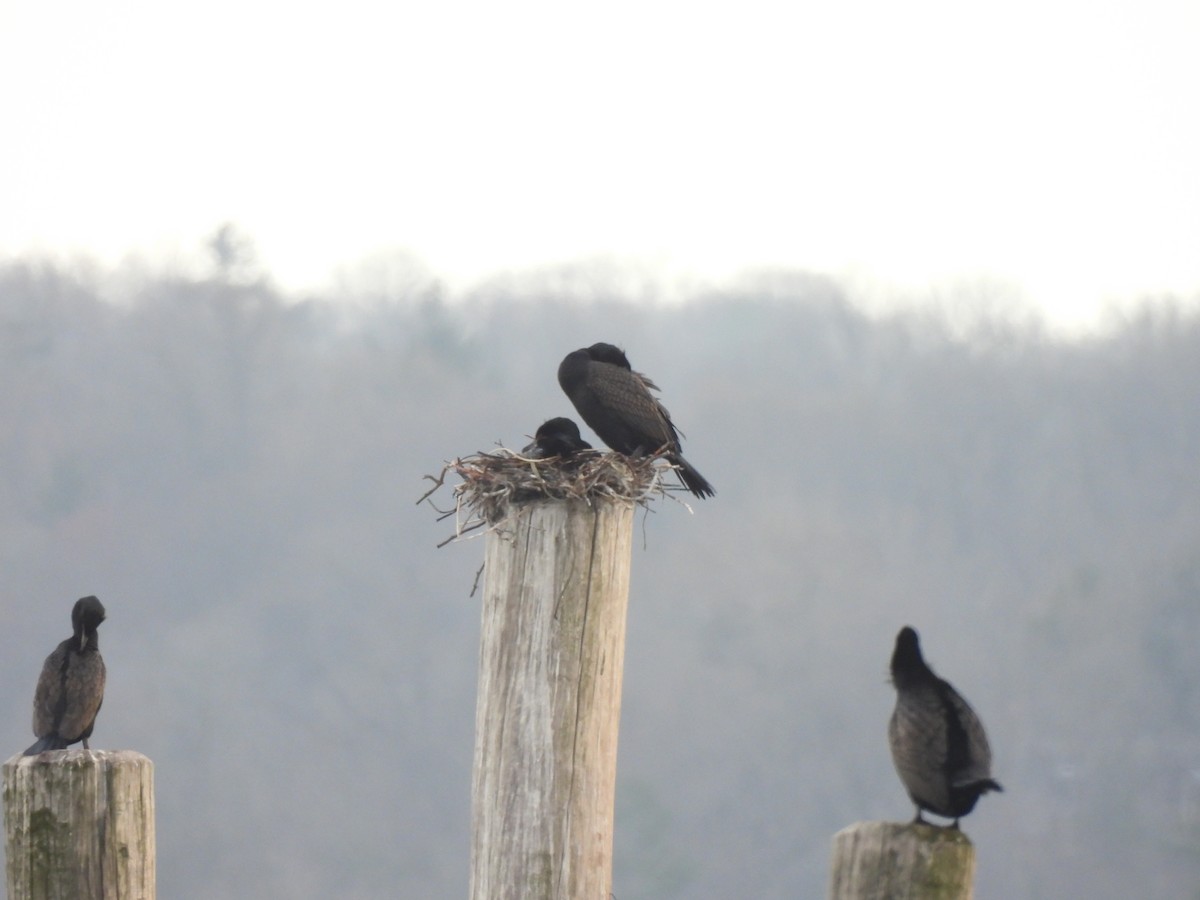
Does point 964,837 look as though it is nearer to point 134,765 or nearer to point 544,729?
point 544,729

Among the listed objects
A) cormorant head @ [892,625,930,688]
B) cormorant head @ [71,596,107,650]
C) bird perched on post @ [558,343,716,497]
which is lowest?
cormorant head @ [892,625,930,688]

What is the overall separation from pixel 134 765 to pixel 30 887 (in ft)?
1.59

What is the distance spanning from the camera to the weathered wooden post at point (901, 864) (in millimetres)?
3348

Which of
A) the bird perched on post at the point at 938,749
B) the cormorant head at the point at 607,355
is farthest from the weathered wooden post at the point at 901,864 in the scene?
the cormorant head at the point at 607,355

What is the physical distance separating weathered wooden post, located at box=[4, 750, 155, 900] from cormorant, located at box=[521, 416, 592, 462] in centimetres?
291

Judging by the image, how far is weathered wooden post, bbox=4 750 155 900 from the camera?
4656mm

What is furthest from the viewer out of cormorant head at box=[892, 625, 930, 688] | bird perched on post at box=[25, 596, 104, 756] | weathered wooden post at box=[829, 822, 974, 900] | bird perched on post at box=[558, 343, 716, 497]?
bird perched on post at box=[558, 343, 716, 497]

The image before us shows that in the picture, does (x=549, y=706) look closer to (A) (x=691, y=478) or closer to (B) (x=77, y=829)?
(B) (x=77, y=829)

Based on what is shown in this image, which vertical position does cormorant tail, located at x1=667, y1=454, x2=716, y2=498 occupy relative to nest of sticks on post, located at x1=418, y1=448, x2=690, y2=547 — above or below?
above

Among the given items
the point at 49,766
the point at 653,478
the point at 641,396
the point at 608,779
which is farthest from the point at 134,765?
the point at 641,396

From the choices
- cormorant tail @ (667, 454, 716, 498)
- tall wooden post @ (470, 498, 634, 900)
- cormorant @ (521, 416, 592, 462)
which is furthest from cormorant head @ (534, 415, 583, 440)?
tall wooden post @ (470, 498, 634, 900)

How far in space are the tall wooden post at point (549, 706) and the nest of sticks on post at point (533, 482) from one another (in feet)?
0.47

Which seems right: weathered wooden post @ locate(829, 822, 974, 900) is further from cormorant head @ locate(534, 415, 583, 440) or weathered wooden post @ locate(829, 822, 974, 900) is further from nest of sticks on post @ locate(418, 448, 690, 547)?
cormorant head @ locate(534, 415, 583, 440)

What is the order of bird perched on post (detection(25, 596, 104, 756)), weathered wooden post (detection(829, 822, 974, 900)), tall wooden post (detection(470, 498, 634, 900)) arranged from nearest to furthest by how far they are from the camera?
weathered wooden post (detection(829, 822, 974, 900)), tall wooden post (detection(470, 498, 634, 900)), bird perched on post (detection(25, 596, 104, 756))
